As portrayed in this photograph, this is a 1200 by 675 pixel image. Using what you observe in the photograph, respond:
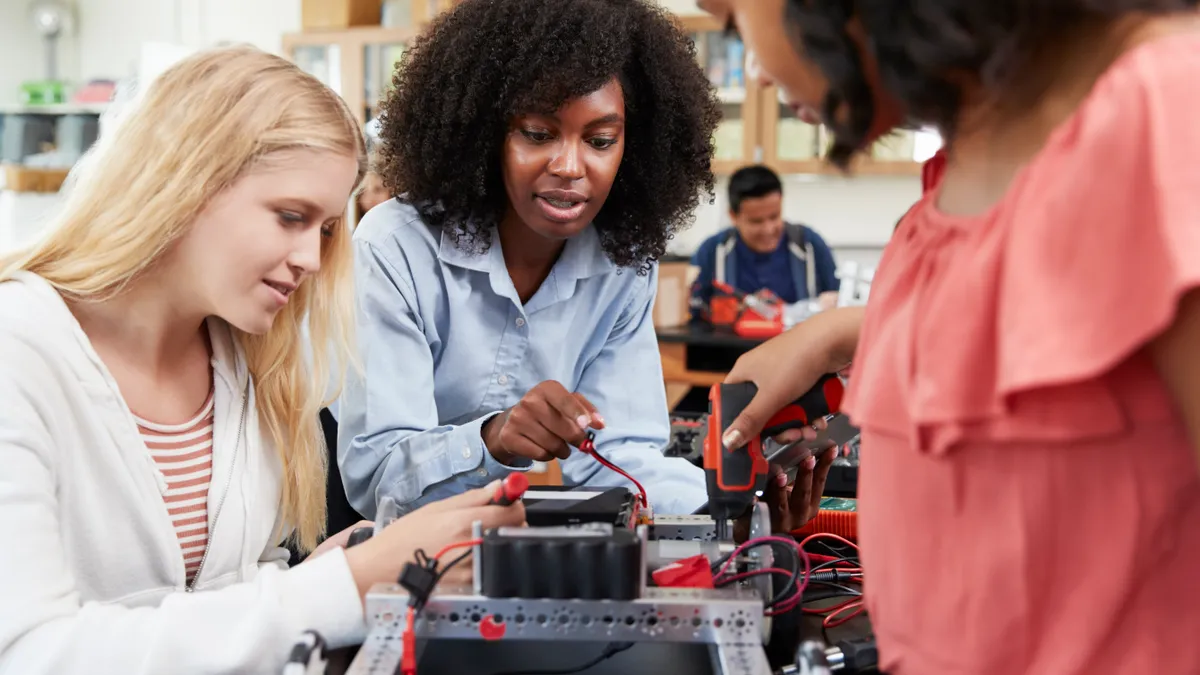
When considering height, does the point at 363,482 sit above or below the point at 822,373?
below

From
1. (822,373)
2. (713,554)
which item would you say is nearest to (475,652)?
(713,554)

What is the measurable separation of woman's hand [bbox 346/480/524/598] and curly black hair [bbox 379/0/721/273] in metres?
0.66

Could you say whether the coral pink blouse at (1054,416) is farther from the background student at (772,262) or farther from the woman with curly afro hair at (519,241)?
the background student at (772,262)

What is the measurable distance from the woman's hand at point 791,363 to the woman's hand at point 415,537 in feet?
0.74

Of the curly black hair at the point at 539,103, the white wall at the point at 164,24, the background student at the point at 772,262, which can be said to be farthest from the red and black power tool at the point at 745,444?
the white wall at the point at 164,24

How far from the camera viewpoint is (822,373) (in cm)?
91

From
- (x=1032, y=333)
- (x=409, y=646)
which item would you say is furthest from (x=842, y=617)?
(x=1032, y=333)

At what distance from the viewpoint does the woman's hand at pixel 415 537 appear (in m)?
0.88

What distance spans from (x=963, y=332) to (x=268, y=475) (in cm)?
91

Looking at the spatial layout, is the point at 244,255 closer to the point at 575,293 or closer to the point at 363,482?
the point at 363,482

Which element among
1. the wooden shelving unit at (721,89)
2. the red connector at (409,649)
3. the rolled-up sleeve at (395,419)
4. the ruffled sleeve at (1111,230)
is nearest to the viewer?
the ruffled sleeve at (1111,230)

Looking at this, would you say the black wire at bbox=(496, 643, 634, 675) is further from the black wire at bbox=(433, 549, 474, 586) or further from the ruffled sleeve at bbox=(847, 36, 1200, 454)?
the ruffled sleeve at bbox=(847, 36, 1200, 454)

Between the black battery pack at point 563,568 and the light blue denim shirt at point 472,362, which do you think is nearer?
the black battery pack at point 563,568

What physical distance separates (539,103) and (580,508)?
0.70m
